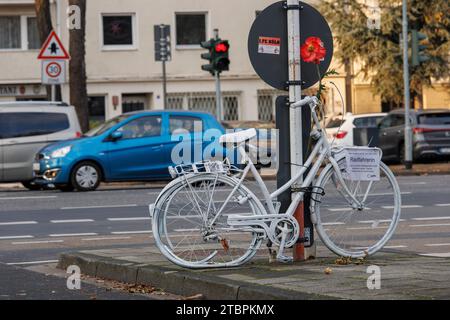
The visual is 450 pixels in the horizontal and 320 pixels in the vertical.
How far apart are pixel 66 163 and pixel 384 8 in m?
22.0

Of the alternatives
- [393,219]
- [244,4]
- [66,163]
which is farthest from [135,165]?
[244,4]

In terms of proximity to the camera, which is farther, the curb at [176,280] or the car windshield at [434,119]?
the car windshield at [434,119]

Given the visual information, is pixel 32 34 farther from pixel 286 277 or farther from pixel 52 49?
pixel 286 277

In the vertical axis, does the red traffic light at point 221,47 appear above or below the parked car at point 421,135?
above

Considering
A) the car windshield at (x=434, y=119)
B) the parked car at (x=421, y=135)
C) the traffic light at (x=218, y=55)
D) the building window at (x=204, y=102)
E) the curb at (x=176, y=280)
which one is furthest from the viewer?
the building window at (x=204, y=102)

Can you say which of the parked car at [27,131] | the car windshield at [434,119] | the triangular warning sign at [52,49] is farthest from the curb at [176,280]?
the car windshield at [434,119]

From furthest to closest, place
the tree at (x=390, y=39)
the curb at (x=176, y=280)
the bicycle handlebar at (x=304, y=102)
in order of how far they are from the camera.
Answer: the tree at (x=390, y=39), the bicycle handlebar at (x=304, y=102), the curb at (x=176, y=280)

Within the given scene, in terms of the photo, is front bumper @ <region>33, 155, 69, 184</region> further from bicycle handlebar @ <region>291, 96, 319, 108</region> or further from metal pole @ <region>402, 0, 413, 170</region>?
bicycle handlebar @ <region>291, 96, 319, 108</region>

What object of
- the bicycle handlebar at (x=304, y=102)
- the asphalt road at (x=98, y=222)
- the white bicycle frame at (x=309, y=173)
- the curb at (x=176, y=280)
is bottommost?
the asphalt road at (x=98, y=222)

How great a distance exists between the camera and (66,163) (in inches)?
952

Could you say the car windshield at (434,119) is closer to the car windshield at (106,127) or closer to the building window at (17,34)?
the car windshield at (106,127)

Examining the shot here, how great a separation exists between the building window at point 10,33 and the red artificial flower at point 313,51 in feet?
122

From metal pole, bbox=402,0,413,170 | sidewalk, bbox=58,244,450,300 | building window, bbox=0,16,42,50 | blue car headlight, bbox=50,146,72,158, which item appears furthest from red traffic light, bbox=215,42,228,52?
building window, bbox=0,16,42,50

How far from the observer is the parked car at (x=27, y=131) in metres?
25.6
